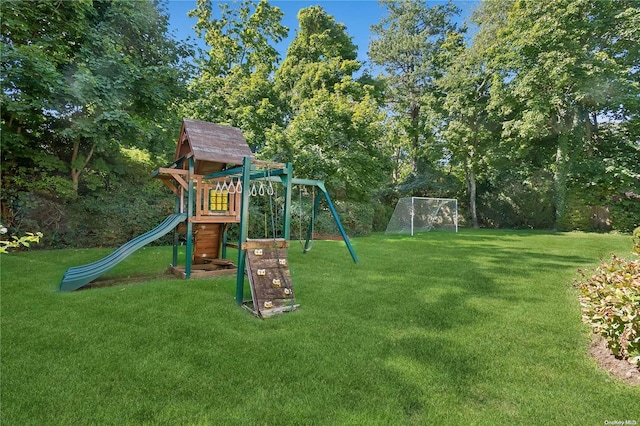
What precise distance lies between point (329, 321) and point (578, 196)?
1995 cm

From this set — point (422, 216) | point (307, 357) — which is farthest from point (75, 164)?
point (422, 216)

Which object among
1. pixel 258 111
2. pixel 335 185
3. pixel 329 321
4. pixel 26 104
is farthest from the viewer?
pixel 258 111

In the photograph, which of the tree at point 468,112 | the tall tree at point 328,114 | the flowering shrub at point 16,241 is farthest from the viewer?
the tree at point 468,112

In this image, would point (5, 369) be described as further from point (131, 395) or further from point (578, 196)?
point (578, 196)

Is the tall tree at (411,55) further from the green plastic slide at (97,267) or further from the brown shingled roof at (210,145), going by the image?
the green plastic slide at (97,267)

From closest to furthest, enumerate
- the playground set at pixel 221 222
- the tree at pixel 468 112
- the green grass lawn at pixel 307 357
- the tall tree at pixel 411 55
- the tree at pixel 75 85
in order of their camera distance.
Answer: the green grass lawn at pixel 307 357
the playground set at pixel 221 222
the tree at pixel 75 85
the tree at pixel 468 112
the tall tree at pixel 411 55

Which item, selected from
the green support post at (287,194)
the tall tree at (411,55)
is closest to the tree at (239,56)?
the tall tree at (411,55)

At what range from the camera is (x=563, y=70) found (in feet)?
51.0

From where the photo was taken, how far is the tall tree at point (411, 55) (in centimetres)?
2297

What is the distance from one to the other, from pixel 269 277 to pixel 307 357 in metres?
1.73

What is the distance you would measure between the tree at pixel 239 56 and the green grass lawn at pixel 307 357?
1314cm

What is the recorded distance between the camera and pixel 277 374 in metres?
2.79

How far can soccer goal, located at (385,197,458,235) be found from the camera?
642 inches

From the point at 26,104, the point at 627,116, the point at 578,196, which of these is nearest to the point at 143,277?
the point at 26,104
